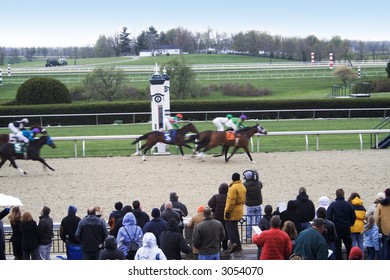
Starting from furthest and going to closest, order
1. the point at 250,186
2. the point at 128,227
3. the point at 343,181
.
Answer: the point at 343,181 < the point at 250,186 < the point at 128,227

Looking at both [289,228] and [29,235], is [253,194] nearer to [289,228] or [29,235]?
[289,228]

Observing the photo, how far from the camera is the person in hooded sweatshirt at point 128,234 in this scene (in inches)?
258

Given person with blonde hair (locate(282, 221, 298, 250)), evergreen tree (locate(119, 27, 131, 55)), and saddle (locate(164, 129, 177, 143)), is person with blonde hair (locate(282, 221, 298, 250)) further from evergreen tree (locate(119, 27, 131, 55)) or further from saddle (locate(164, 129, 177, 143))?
evergreen tree (locate(119, 27, 131, 55))

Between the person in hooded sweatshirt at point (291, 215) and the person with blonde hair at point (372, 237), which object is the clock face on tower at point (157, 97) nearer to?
the person in hooded sweatshirt at point (291, 215)

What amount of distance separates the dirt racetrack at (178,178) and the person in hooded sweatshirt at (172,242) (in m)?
3.71

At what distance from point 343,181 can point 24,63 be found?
177ft

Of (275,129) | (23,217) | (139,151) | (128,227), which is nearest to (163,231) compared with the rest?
(128,227)

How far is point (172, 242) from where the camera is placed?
630cm

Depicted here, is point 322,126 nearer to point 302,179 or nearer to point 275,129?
point 275,129

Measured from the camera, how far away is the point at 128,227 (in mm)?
6570

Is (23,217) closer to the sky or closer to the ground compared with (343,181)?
closer to the sky

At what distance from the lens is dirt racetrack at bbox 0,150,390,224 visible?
1111 cm

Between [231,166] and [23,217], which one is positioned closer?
[23,217]

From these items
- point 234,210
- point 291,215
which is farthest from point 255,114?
point 291,215
